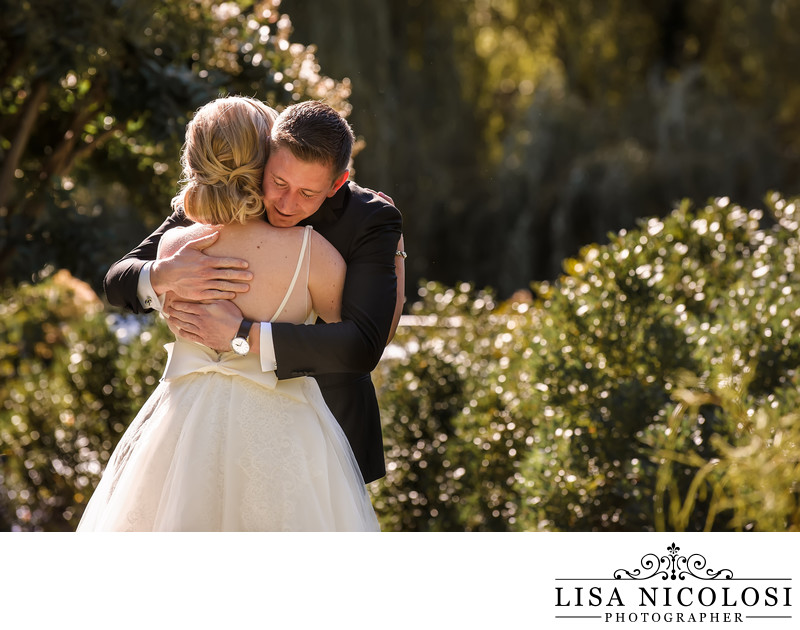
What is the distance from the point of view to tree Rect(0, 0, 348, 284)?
3.67m

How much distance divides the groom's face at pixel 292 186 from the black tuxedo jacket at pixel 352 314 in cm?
17

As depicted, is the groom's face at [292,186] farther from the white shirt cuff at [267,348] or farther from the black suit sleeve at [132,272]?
the black suit sleeve at [132,272]

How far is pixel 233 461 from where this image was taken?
7.20ft

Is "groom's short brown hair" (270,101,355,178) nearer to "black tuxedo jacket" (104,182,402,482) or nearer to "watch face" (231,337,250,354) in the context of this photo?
"black tuxedo jacket" (104,182,402,482)

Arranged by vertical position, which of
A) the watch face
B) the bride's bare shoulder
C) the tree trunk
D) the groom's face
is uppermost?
the tree trunk

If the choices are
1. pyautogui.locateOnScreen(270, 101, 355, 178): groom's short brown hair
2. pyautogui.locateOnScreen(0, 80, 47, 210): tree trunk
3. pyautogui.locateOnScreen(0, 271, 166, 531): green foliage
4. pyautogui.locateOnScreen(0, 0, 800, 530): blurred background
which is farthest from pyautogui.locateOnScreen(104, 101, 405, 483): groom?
pyautogui.locateOnScreen(0, 271, 166, 531): green foliage

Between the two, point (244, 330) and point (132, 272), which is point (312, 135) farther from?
point (132, 272)

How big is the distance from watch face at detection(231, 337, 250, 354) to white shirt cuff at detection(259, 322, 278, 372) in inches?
1.3

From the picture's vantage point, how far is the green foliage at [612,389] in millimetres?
3254
